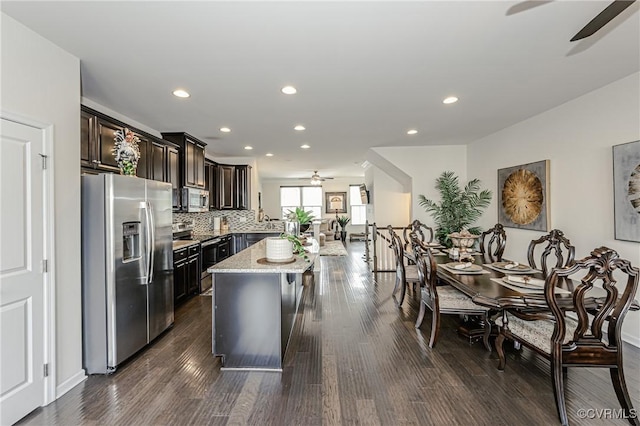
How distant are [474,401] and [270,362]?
1.66 metres

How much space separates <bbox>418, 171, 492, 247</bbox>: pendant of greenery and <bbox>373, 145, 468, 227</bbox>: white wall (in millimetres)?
157

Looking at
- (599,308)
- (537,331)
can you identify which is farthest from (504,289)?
(599,308)

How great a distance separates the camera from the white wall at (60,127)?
210cm

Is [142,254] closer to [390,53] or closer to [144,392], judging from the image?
[144,392]

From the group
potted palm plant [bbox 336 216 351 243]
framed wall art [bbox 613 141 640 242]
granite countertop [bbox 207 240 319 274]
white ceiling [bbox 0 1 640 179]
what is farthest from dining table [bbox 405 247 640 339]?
potted palm plant [bbox 336 216 351 243]

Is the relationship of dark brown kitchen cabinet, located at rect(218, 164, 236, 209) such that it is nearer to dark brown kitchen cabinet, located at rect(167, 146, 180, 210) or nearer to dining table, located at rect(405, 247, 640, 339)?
dark brown kitchen cabinet, located at rect(167, 146, 180, 210)


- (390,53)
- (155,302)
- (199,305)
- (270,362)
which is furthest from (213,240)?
(390,53)

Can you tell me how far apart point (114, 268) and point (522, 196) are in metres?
5.47

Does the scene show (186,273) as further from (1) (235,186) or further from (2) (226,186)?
(1) (235,186)

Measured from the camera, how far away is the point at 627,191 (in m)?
3.15

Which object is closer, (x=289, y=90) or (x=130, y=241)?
(x=130, y=241)

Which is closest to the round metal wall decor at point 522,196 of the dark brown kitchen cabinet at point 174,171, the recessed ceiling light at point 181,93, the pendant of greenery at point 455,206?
the pendant of greenery at point 455,206

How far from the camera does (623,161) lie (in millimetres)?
3189

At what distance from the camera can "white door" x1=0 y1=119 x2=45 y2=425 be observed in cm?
199
